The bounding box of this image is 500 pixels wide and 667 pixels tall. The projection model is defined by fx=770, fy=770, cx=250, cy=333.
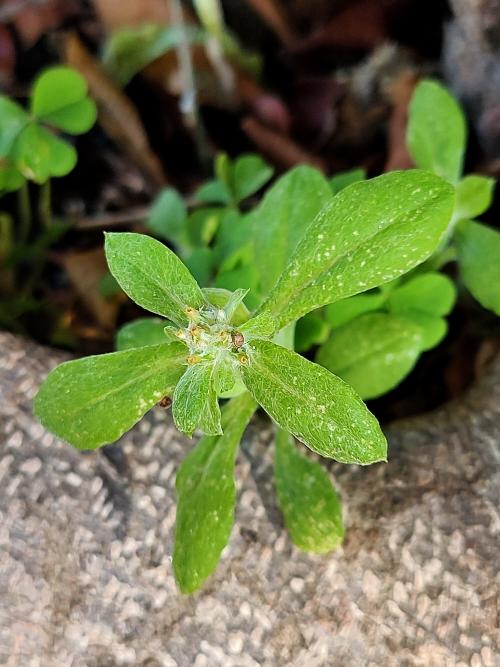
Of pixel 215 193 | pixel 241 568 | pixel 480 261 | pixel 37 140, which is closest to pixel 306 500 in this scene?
pixel 241 568

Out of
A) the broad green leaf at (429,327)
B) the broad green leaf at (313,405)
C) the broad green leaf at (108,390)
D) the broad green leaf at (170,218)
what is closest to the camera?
the broad green leaf at (313,405)

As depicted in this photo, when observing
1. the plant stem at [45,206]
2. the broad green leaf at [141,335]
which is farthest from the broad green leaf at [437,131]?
the plant stem at [45,206]

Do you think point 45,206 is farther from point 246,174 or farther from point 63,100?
point 246,174

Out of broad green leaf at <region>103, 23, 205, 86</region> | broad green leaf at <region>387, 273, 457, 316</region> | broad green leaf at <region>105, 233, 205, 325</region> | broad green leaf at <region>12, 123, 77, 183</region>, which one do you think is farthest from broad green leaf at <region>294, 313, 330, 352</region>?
broad green leaf at <region>103, 23, 205, 86</region>

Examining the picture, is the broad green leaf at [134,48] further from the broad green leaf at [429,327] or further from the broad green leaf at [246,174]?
the broad green leaf at [429,327]

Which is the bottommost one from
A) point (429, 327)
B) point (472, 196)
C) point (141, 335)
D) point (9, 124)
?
point (429, 327)

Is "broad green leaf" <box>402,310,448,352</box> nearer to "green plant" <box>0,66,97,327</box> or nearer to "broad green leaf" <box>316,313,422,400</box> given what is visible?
"broad green leaf" <box>316,313,422,400</box>

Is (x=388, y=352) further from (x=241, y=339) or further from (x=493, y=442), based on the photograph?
(x=241, y=339)

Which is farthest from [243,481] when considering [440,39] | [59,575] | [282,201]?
[440,39]
